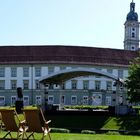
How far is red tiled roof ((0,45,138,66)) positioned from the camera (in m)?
73.8

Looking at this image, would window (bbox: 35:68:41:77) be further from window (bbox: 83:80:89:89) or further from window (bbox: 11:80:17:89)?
window (bbox: 83:80:89:89)

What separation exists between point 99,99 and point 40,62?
11.1 metres

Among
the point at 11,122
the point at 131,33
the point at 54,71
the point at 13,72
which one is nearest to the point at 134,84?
the point at 11,122

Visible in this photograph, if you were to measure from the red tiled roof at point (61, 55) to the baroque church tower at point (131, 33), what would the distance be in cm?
2360

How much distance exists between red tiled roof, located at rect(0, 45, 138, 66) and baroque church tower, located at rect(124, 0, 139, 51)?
23600 millimetres

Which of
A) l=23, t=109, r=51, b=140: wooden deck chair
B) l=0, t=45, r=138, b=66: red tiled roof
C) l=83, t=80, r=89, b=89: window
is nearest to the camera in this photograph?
l=23, t=109, r=51, b=140: wooden deck chair

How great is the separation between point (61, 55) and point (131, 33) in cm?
3235

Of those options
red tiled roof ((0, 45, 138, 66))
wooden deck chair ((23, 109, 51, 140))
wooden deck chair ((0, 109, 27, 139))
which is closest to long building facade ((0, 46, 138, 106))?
red tiled roof ((0, 45, 138, 66))

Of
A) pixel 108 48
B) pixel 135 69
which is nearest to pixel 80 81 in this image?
pixel 108 48

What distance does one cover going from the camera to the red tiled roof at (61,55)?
73.8 meters

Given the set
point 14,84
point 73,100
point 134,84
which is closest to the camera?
point 134,84

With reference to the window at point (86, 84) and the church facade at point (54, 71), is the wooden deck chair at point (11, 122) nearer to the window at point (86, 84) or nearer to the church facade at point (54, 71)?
the church facade at point (54, 71)

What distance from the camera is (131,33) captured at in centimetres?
10262

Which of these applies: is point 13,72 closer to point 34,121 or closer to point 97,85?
point 97,85
